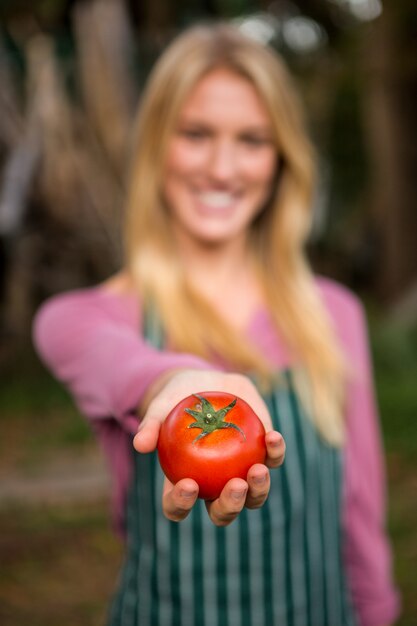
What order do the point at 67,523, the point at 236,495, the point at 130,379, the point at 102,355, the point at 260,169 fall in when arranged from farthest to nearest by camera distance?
1. the point at 67,523
2. the point at 260,169
3. the point at 102,355
4. the point at 130,379
5. the point at 236,495

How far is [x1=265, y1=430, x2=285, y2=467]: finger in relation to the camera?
116 cm

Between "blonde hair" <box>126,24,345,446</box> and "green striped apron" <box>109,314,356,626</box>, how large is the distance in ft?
0.34

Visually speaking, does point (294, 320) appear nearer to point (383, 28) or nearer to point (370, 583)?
point (370, 583)

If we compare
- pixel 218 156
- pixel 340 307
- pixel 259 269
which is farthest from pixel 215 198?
pixel 340 307

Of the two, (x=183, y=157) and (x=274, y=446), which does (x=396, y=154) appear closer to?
(x=183, y=157)

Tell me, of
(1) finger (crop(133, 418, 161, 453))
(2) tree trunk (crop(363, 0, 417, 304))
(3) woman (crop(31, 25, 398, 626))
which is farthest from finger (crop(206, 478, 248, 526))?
(2) tree trunk (crop(363, 0, 417, 304))

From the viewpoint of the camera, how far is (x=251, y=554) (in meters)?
1.89

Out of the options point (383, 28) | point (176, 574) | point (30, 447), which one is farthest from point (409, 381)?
point (176, 574)

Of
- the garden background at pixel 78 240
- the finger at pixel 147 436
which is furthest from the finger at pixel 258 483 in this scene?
the garden background at pixel 78 240

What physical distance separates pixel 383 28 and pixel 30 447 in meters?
6.40

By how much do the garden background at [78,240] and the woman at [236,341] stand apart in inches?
74.8

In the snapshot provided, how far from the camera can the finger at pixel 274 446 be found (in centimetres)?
116

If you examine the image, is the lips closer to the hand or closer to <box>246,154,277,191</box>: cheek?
<box>246,154,277,191</box>: cheek

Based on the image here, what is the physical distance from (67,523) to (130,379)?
3.53 m
